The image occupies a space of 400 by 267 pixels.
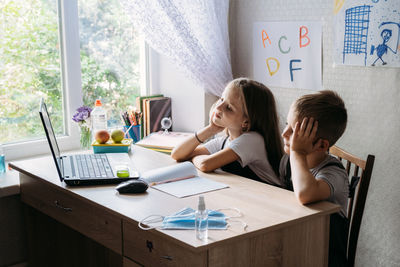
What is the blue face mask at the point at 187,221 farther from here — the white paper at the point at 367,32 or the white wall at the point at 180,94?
the white wall at the point at 180,94

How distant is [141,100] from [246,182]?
112 cm

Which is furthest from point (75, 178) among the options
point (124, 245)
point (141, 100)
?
point (141, 100)

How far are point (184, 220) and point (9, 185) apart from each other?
1.03 metres

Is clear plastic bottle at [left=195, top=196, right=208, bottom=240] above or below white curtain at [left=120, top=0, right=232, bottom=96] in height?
below

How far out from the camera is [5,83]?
7.70 feet

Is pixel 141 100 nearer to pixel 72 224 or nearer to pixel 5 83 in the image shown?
pixel 5 83

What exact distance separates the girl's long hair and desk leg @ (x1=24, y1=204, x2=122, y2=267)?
95cm

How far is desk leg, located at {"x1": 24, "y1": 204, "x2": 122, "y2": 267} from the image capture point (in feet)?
7.37

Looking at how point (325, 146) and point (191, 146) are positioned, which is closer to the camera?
point (325, 146)

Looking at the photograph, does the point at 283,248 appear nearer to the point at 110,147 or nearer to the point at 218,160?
the point at 218,160

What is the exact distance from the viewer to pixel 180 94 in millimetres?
2846

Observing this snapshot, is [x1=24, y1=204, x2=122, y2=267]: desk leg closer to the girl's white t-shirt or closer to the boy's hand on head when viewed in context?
the girl's white t-shirt

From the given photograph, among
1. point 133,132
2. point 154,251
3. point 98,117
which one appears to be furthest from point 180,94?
point 154,251

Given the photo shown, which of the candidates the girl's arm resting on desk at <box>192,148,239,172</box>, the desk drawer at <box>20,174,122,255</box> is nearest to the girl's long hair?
the girl's arm resting on desk at <box>192,148,239,172</box>
